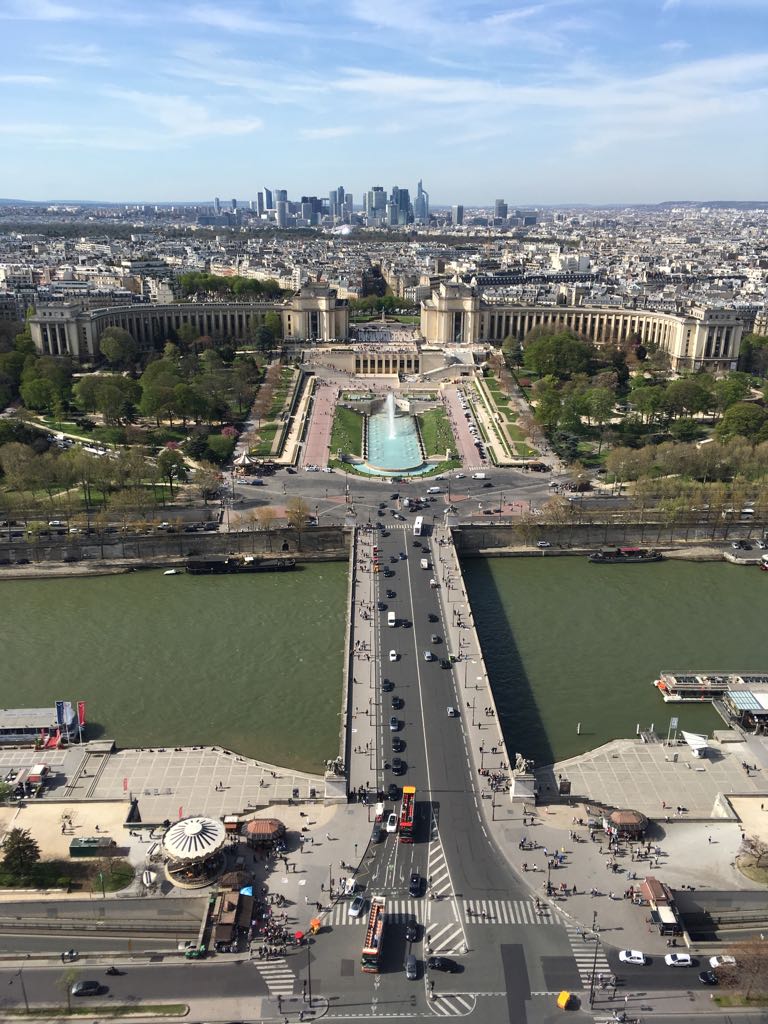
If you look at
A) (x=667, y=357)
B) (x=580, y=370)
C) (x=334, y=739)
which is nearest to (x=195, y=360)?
(x=580, y=370)

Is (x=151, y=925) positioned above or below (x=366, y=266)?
below

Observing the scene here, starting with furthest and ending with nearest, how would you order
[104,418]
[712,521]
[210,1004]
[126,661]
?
1. [104,418]
2. [712,521]
3. [126,661]
4. [210,1004]

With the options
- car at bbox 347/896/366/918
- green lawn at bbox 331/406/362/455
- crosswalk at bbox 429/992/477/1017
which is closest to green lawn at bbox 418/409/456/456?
green lawn at bbox 331/406/362/455

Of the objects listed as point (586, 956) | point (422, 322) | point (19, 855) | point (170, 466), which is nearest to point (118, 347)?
point (170, 466)

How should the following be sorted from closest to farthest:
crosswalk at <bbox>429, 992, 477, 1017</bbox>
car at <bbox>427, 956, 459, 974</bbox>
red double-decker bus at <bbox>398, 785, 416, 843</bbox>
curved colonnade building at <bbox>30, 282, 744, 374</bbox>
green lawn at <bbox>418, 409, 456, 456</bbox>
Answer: crosswalk at <bbox>429, 992, 477, 1017</bbox>
car at <bbox>427, 956, 459, 974</bbox>
red double-decker bus at <bbox>398, 785, 416, 843</bbox>
green lawn at <bbox>418, 409, 456, 456</bbox>
curved colonnade building at <bbox>30, 282, 744, 374</bbox>

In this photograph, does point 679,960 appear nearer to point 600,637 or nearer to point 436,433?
point 600,637

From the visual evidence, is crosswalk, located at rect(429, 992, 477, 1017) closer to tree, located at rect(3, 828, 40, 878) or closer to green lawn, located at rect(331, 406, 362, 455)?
tree, located at rect(3, 828, 40, 878)

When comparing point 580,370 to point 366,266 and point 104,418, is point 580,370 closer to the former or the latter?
point 104,418
